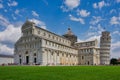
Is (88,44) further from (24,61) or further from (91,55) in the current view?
(24,61)

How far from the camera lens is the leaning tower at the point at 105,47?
95500 mm

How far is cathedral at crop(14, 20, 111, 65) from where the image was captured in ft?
215

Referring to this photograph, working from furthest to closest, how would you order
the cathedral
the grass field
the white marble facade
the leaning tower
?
the leaning tower, the cathedral, the white marble facade, the grass field

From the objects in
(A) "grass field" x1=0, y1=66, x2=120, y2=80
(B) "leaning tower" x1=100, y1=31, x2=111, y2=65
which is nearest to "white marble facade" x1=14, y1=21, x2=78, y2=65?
(B) "leaning tower" x1=100, y1=31, x2=111, y2=65

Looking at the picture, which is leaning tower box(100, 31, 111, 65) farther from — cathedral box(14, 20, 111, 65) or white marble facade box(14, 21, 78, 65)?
white marble facade box(14, 21, 78, 65)

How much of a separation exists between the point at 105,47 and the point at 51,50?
4017cm

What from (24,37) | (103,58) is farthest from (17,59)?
(103,58)

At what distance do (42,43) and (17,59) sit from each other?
57.3 feet

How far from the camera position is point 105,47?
9669 cm

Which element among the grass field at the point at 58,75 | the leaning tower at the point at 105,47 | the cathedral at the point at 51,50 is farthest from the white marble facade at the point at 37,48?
the grass field at the point at 58,75

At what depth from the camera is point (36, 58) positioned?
65750mm

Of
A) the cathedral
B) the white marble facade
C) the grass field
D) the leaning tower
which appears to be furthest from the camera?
the leaning tower

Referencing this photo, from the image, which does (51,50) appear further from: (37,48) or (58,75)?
(58,75)

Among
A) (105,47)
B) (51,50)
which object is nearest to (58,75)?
Result: (51,50)
